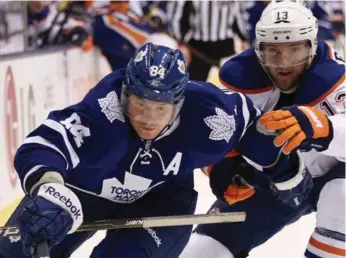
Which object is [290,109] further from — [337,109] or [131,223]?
[131,223]

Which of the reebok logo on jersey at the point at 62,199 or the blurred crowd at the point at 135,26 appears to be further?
the blurred crowd at the point at 135,26

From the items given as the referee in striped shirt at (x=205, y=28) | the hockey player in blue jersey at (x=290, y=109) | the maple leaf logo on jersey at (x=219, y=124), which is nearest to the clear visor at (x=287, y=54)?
the hockey player in blue jersey at (x=290, y=109)

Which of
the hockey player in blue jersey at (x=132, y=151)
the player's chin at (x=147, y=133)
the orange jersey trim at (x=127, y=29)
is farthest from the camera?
the orange jersey trim at (x=127, y=29)

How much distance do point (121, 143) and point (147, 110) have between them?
13 centimetres

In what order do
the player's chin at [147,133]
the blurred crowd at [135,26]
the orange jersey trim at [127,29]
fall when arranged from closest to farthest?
the player's chin at [147,133], the blurred crowd at [135,26], the orange jersey trim at [127,29]

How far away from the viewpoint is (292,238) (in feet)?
11.4

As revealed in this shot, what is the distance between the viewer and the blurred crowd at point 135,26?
17.9ft

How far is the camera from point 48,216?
6.11ft

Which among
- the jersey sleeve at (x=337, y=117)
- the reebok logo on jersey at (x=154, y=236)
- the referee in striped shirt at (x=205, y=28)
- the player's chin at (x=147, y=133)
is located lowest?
the referee in striped shirt at (x=205, y=28)

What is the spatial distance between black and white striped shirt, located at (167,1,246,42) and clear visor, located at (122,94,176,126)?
4.54 metres

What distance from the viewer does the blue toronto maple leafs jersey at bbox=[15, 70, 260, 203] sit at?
2.08 metres

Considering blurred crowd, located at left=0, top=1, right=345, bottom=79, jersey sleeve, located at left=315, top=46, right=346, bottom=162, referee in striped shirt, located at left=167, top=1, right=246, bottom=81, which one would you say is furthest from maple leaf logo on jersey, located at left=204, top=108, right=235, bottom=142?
referee in striped shirt, located at left=167, top=1, right=246, bottom=81

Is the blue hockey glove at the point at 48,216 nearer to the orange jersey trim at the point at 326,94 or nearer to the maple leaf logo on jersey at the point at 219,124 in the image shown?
the maple leaf logo on jersey at the point at 219,124

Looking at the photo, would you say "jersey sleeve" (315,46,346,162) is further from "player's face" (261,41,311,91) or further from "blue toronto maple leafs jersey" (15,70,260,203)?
"blue toronto maple leafs jersey" (15,70,260,203)
